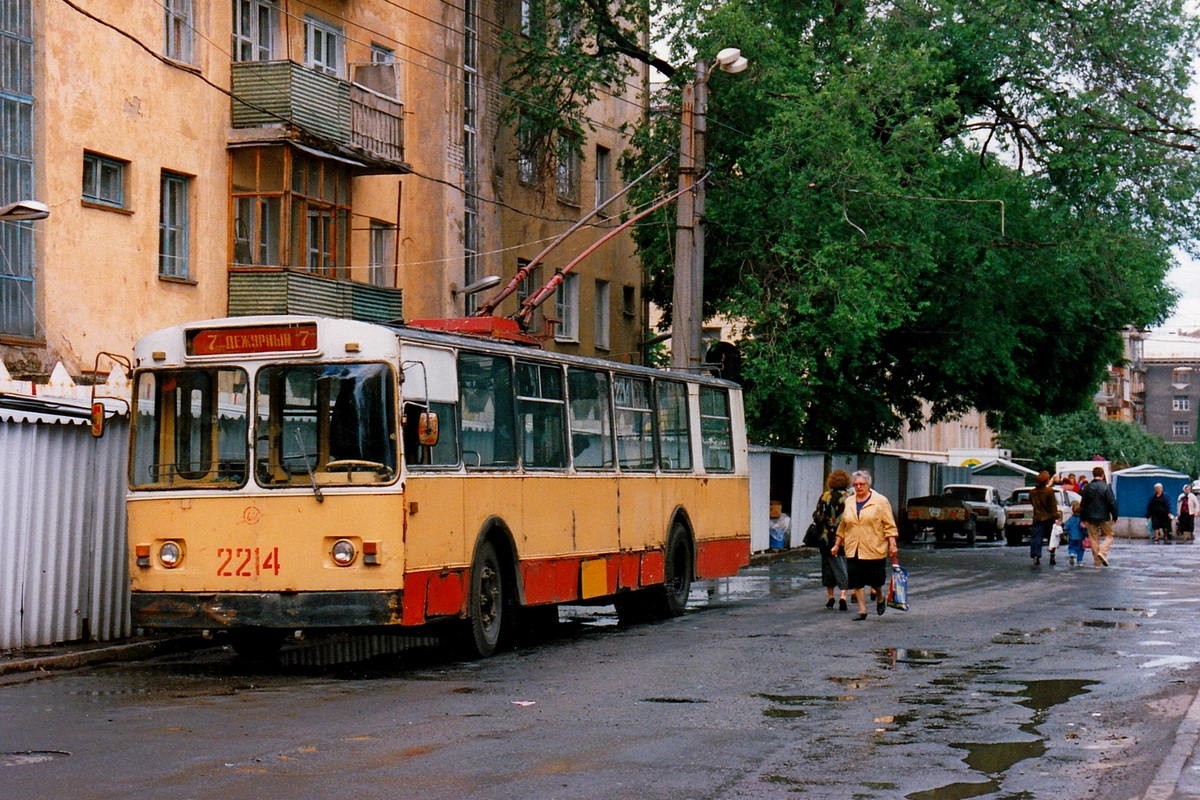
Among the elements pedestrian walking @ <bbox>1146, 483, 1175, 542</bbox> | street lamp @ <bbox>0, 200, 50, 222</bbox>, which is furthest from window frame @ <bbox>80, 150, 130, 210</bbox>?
pedestrian walking @ <bbox>1146, 483, 1175, 542</bbox>

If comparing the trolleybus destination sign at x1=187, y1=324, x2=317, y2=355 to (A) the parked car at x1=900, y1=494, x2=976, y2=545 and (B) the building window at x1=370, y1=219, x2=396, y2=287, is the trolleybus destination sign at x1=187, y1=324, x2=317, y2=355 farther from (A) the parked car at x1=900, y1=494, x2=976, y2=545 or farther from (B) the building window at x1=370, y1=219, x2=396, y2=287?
(A) the parked car at x1=900, y1=494, x2=976, y2=545

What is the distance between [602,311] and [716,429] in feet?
70.5

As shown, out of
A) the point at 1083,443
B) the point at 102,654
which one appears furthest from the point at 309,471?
the point at 1083,443

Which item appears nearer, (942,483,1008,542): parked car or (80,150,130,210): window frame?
(80,150,130,210): window frame

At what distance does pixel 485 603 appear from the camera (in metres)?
15.7

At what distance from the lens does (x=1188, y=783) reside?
8.39m

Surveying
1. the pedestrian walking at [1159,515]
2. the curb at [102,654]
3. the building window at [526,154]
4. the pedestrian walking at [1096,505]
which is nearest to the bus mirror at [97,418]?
the curb at [102,654]

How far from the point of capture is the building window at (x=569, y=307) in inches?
1630

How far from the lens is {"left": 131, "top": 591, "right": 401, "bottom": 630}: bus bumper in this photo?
13.8m

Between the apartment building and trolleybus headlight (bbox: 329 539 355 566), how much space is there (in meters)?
10.8

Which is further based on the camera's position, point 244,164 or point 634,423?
point 244,164

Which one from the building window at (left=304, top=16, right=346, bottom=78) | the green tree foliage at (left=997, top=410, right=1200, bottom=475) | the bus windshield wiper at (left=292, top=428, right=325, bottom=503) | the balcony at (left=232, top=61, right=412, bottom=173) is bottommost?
the bus windshield wiper at (left=292, top=428, right=325, bottom=503)

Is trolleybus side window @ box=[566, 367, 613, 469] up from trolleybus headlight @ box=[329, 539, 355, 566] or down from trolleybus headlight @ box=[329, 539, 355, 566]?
up

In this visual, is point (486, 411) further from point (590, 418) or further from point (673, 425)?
point (673, 425)
